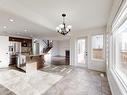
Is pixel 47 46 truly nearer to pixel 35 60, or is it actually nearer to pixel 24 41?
pixel 24 41

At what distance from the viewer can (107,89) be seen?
10.0 feet

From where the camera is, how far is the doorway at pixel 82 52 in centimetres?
630

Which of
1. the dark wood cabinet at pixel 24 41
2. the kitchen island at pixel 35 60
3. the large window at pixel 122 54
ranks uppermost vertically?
the dark wood cabinet at pixel 24 41

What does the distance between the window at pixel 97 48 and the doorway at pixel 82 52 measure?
601mm

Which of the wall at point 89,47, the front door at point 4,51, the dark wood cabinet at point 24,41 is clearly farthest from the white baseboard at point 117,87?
the dark wood cabinet at point 24,41

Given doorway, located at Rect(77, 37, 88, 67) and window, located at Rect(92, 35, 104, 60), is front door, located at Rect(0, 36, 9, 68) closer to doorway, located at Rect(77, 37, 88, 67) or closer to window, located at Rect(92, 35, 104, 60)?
doorway, located at Rect(77, 37, 88, 67)

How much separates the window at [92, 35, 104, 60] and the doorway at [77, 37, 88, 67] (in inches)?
23.7

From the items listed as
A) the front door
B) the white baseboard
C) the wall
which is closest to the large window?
the white baseboard

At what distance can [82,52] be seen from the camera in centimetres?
648

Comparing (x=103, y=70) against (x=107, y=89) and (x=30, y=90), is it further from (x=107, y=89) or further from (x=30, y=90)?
(x=30, y=90)

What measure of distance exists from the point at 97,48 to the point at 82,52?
1.14 meters

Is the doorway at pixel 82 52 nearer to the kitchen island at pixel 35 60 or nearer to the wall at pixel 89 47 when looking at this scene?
the wall at pixel 89 47

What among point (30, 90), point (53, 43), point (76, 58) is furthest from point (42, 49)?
point (30, 90)

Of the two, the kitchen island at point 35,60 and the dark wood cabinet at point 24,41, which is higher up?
the dark wood cabinet at point 24,41
